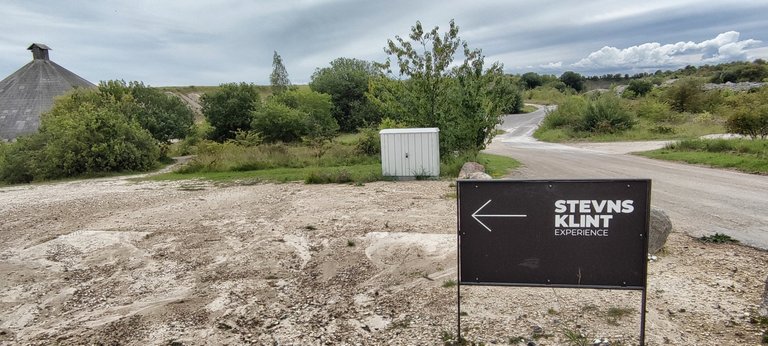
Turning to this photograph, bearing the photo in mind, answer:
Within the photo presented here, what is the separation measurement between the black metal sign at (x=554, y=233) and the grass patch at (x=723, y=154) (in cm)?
1345

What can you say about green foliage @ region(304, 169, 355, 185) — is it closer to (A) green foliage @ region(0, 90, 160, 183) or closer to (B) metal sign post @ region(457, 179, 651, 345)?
(B) metal sign post @ region(457, 179, 651, 345)

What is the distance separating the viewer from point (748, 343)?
11.9 ft

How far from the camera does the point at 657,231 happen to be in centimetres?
583

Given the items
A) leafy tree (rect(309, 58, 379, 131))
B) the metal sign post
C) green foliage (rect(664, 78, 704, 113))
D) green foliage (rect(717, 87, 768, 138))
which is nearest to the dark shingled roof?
leafy tree (rect(309, 58, 379, 131))

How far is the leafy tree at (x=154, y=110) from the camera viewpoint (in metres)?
31.9

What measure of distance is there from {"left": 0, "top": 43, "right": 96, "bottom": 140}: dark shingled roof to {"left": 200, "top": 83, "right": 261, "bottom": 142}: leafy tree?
21.0 metres

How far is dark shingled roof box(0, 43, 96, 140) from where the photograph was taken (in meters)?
53.6

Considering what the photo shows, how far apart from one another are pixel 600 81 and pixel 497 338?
120 m

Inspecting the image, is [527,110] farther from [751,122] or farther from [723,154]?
[723,154]

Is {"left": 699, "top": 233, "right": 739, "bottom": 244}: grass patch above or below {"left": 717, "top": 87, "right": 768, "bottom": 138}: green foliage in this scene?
below

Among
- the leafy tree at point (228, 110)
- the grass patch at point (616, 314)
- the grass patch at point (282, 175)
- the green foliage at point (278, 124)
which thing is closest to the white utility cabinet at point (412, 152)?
the grass patch at point (282, 175)

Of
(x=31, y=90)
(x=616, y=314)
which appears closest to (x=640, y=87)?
(x=616, y=314)

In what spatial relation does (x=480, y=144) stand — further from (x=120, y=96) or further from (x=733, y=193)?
(x=120, y=96)

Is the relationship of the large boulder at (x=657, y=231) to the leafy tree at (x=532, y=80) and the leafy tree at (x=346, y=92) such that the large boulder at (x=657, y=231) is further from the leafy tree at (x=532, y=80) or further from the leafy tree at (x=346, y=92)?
the leafy tree at (x=532, y=80)
